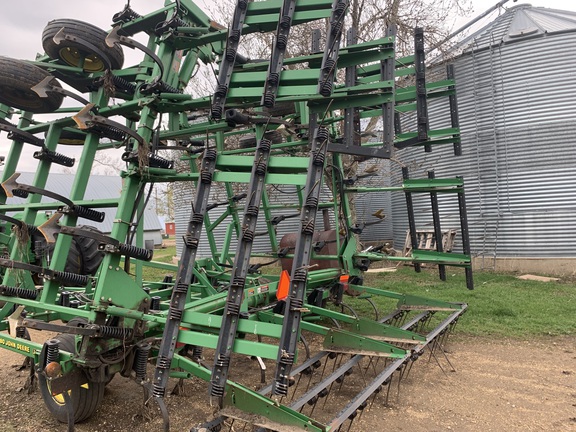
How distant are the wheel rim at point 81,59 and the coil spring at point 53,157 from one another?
104cm

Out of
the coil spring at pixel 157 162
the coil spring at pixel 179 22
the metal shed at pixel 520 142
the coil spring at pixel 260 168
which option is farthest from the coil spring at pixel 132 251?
the metal shed at pixel 520 142

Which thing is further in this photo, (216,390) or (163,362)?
(163,362)

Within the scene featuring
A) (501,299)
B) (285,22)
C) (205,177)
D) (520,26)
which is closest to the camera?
(205,177)

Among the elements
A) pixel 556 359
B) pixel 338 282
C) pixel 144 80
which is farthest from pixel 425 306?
pixel 144 80

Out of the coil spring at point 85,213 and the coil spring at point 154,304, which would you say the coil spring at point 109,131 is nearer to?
the coil spring at point 85,213

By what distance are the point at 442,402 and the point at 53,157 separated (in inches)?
179

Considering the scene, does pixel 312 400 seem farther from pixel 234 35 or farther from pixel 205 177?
pixel 234 35

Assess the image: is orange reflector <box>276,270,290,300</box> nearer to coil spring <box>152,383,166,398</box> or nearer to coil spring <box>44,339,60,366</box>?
coil spring <box>152,383,166,398</box>

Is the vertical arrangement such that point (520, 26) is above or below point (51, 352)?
above

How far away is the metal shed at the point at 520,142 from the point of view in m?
10.9

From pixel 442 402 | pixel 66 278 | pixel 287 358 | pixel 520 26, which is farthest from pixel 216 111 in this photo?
pixel 520 26

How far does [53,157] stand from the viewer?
15.2 ft

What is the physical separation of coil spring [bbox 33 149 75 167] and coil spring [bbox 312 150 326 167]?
122 inches

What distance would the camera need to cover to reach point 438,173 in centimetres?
1276
